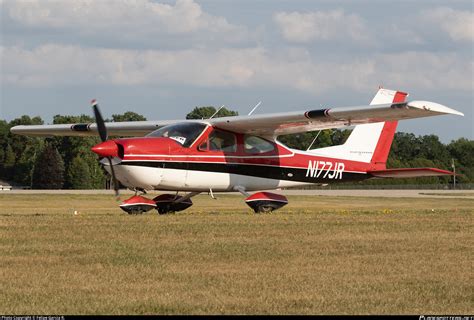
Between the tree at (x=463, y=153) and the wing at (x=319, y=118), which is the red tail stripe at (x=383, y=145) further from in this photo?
the tree at (x=463, y=153)

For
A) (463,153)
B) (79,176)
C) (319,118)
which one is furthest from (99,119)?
(463,153)

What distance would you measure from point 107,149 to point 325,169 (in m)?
7.64

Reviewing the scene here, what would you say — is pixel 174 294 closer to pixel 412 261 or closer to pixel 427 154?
pixel 412 261

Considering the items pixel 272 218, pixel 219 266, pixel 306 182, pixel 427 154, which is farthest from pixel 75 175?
pixel 219 266

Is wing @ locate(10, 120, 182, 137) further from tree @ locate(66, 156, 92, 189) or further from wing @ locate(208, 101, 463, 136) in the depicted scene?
tree @ locate(66, 156, 92, 189)

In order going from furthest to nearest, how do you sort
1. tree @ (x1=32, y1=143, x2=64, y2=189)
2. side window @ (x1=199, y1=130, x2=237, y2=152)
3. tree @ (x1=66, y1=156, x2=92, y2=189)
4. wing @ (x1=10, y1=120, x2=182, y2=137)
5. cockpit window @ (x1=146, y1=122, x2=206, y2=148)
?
tree @ (x1=32, y1=143, x2=64, y2=189) → tree @ (x1=66, y1=156, x2=92, y2=189) → wing @ (x1=10, y1=120, x2=182, y2=137) → side window @ (x1=199, y1=130, x2=237, y2=152) → cockpit window @ (x1=146, y1=122, x2=206, y2=148)

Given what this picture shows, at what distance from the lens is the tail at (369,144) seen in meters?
25.9

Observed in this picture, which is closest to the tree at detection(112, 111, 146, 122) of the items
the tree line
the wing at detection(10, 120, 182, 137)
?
the tree line

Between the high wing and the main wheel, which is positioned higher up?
the high wing

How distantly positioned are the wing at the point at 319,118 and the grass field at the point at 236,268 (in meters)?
4.84

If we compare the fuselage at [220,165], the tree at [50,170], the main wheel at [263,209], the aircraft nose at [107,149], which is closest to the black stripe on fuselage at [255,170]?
the fuselage at [220,165]

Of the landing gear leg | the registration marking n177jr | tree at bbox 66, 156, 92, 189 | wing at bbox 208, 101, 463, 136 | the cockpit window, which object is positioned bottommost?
tree at bbox 66, 156, 92, 189

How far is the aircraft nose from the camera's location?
19656 millimetres

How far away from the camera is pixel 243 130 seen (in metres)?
23.4
